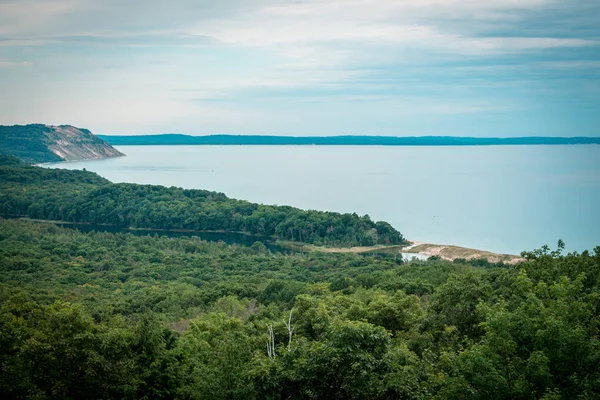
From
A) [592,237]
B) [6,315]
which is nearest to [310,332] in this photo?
[6,315]

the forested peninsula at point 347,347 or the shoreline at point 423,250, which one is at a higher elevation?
the forested peninsula at point 347,347

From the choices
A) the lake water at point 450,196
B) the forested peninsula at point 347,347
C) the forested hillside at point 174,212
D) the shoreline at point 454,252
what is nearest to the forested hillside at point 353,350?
the forested peninsula at point 347,347

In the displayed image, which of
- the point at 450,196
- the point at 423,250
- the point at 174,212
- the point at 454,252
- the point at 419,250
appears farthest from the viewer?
the point at 450,196

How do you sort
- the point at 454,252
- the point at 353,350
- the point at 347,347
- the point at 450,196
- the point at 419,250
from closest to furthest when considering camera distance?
1. the point at 347,347
2. the point at 353,350
3. the point at 454,252
4. the point at 419,250
5. the point at 450,196

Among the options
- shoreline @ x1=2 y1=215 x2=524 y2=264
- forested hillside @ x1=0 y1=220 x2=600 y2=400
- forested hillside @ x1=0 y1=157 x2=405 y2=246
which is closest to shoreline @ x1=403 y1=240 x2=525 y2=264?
shoreline @ x1=2 y1=215 x2=524 y2=264

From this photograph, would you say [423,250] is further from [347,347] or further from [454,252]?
[347,347]

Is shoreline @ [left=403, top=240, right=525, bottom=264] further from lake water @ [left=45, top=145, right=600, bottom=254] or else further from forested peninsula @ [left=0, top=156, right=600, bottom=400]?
forested peninsula @ [left=0, top=156, right=600, bottom=400]

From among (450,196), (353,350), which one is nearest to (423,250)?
(450,196)

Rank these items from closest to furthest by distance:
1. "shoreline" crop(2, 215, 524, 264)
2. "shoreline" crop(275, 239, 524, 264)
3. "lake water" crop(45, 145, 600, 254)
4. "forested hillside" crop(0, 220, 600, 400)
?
"forested hillside" crop(0, 220, 600, 400), "shoreline" crop(275, 239, 524, 264), "shoreline" crop(2, 215, 524, 264), "lake water" crop(45, 145, 600, 254)

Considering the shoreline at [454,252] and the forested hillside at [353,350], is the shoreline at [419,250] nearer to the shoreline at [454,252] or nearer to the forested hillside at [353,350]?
the shoreline at [454,252]

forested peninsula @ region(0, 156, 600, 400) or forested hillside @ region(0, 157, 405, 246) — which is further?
forested hillside @ region(0, 157, 405, 246)
